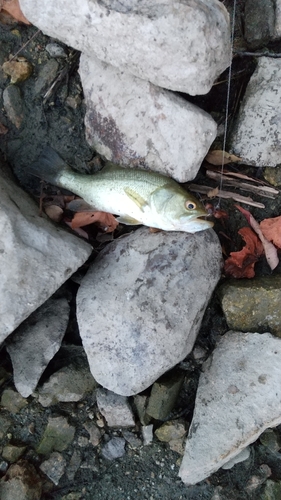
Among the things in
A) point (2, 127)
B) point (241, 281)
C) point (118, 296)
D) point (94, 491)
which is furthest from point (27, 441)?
point (2, 127)

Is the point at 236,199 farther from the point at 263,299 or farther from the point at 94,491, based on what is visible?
the point at 94,491

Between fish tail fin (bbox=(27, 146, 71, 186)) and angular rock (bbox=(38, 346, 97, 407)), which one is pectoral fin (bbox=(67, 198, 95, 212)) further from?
angular rock (bbox=(38, 346, 97, 407))

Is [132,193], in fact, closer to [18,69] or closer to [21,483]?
[18,69]

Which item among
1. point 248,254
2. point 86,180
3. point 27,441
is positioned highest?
point 86,180

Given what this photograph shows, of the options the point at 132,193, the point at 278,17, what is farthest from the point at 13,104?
the point at 278,17

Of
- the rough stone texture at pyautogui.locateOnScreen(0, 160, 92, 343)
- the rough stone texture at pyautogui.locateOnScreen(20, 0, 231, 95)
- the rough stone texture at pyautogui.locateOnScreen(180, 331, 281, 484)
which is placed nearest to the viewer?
the rough stone texture at pyautogui.locateOnScreen(20, 0, 231, 95)

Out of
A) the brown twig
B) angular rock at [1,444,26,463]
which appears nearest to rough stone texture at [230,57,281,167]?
the brown twig
